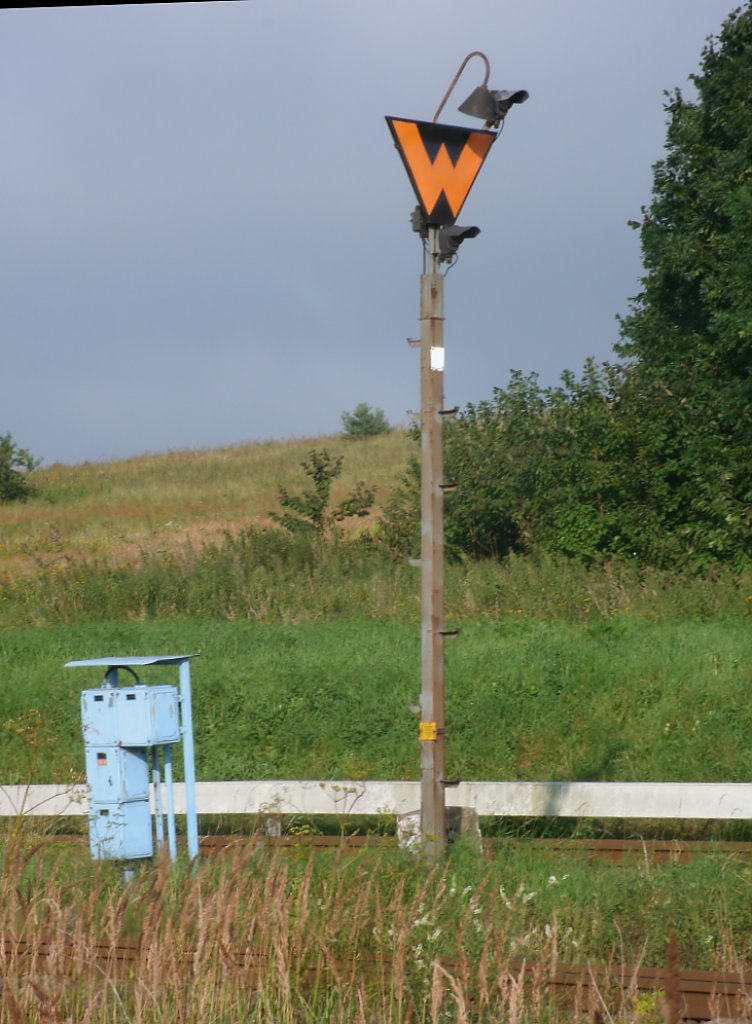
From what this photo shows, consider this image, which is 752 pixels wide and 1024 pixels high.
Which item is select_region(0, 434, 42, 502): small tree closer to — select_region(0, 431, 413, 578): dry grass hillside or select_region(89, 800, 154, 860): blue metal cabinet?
select_region(0, 431, 413, 578): dry grass hillside

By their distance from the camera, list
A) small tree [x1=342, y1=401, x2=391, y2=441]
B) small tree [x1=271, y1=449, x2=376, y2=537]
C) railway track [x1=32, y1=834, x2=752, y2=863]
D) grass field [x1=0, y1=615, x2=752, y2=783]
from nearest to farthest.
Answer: railway track [x1=32, y1=834, x2=752, y2=863] < grass field [x1=0, y1=615, x2=752, y2=783] < small tree [x1=271, y1=449, x2=376, y2=537] < small tree [x1=342, y1=401, x2=391, y2=441]

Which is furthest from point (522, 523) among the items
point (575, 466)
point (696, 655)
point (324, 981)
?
point (324, 981)

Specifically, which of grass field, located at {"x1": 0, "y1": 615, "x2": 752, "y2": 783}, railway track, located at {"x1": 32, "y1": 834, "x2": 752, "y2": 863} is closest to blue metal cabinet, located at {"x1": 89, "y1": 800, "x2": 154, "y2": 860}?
railway track, located at {"x1": 32, "y1": 834, "x2": 752, "y2": 863}

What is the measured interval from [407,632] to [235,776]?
475cm

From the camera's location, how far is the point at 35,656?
13.6 m

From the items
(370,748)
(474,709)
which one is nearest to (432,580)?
(370,748)

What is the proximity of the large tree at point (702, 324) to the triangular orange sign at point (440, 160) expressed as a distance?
12.9 m

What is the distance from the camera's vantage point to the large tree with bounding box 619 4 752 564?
61.2ft

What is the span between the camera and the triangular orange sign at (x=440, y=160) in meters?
5.92

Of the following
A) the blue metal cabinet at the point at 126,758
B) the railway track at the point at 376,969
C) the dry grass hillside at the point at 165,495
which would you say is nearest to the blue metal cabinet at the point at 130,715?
the blue metal cabinet at the point at 126,758

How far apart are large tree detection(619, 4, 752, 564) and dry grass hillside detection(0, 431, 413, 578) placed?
10825 mm

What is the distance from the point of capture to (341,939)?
450cm

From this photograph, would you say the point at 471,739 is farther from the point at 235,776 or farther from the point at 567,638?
the point at 567,638

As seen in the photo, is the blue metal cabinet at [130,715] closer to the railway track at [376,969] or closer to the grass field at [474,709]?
the railway track at [376,969]
